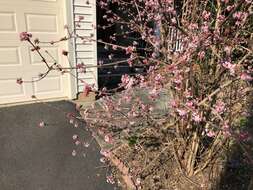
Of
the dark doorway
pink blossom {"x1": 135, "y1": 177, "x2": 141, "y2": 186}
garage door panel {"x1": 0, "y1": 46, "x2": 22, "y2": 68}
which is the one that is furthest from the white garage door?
pink blossom {"x1": 135, "y1": 177, "x2": 141, "y2": 186}

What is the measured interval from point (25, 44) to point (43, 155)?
2080 millimetres

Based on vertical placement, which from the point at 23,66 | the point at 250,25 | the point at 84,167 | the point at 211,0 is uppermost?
the point at 211,0

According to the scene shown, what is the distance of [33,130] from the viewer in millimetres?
4234

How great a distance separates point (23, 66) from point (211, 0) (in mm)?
3315

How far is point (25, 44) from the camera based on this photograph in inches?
185

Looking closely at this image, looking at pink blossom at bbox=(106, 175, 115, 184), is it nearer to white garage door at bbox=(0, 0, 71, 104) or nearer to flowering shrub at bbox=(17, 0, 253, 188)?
flowering shrub at bbox=(17, 0, 253, 188)

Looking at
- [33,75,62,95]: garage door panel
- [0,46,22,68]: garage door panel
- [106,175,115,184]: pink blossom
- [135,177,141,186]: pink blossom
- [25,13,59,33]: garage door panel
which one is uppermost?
[25,13,59,33]: garage door panel

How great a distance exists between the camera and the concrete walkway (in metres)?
3.23

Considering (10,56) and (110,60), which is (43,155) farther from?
(110,60)

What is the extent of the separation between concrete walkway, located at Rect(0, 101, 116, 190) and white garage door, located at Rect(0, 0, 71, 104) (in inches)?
15.1

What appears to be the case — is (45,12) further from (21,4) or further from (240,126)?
(240,126)

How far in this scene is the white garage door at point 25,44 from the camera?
4.52m

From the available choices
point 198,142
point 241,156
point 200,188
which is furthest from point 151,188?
point 241,156

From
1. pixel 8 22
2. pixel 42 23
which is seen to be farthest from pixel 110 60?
pixel 8 22
